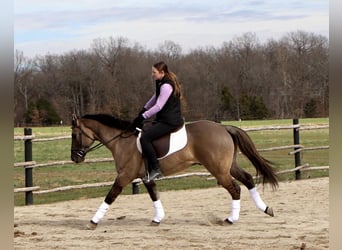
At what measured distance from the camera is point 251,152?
608cm

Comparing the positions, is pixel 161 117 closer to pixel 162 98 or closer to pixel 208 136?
pixel 162 98

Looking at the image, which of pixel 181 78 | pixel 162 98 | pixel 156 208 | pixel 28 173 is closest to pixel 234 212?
pixel 156 208

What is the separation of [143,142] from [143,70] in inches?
1577

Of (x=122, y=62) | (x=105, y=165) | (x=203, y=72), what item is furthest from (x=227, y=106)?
(x=105, y=165)

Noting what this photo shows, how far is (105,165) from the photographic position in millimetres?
15859

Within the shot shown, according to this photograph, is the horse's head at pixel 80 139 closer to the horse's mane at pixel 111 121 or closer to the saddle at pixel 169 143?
the horse's mane at pixel 111 121

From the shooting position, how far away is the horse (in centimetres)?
568

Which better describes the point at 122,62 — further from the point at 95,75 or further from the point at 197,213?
the point at 197,213

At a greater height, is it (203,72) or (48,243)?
(203,72)

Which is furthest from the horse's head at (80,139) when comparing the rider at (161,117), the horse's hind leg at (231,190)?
the horse's hind leg at (231,190)

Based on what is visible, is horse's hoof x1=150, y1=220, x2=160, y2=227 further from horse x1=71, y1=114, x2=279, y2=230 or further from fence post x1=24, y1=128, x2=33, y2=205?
fence post x1=24, y1=128, x2=33, y2=205

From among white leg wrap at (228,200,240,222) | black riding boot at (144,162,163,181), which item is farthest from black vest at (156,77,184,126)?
white leg wrap at (228,200,240,222)

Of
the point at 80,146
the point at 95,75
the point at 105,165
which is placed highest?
the point at 95,75

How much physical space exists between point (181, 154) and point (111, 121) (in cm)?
100
